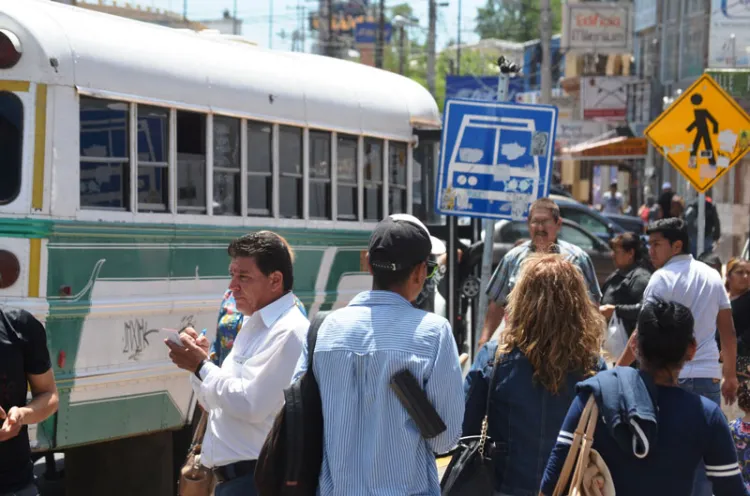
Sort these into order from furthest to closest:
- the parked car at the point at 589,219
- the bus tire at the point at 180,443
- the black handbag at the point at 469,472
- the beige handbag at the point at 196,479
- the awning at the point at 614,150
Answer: the awning at the point at 614,150 < the parked car at the point at 589,219 < the bus tire at the point at 180,443 < the beige handbag at the point at 196,479 < the black handbag at the point at 469,472

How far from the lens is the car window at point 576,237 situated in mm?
18562

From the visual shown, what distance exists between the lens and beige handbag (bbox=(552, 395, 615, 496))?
3.82 m

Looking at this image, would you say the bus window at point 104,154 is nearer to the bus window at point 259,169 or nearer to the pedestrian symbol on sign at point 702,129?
the bus window at point 259,169

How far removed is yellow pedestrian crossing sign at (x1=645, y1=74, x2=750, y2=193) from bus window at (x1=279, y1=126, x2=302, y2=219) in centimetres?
362

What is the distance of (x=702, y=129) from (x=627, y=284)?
371 centimetres

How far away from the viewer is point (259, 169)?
8.73 m

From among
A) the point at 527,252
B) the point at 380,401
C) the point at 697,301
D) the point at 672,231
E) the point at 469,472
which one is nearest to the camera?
the point at 380,401

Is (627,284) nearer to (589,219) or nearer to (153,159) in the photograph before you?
(153,159)

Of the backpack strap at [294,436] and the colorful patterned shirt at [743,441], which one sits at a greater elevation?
the backpack strap at [294,436]

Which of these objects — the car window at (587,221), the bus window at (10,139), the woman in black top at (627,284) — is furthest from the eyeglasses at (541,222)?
the car window at (587,221)

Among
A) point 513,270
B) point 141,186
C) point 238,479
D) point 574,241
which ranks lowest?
point 238,479

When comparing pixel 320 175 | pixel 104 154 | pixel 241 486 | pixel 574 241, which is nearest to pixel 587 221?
pixel 574 241

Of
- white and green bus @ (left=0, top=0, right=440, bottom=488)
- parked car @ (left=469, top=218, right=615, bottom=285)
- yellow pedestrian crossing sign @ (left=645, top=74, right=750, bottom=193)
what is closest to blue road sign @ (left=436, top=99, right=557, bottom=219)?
white and green bus @ (left=0, top=0, right=440, bottom=488)

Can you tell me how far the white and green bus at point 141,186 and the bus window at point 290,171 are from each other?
1 cm
